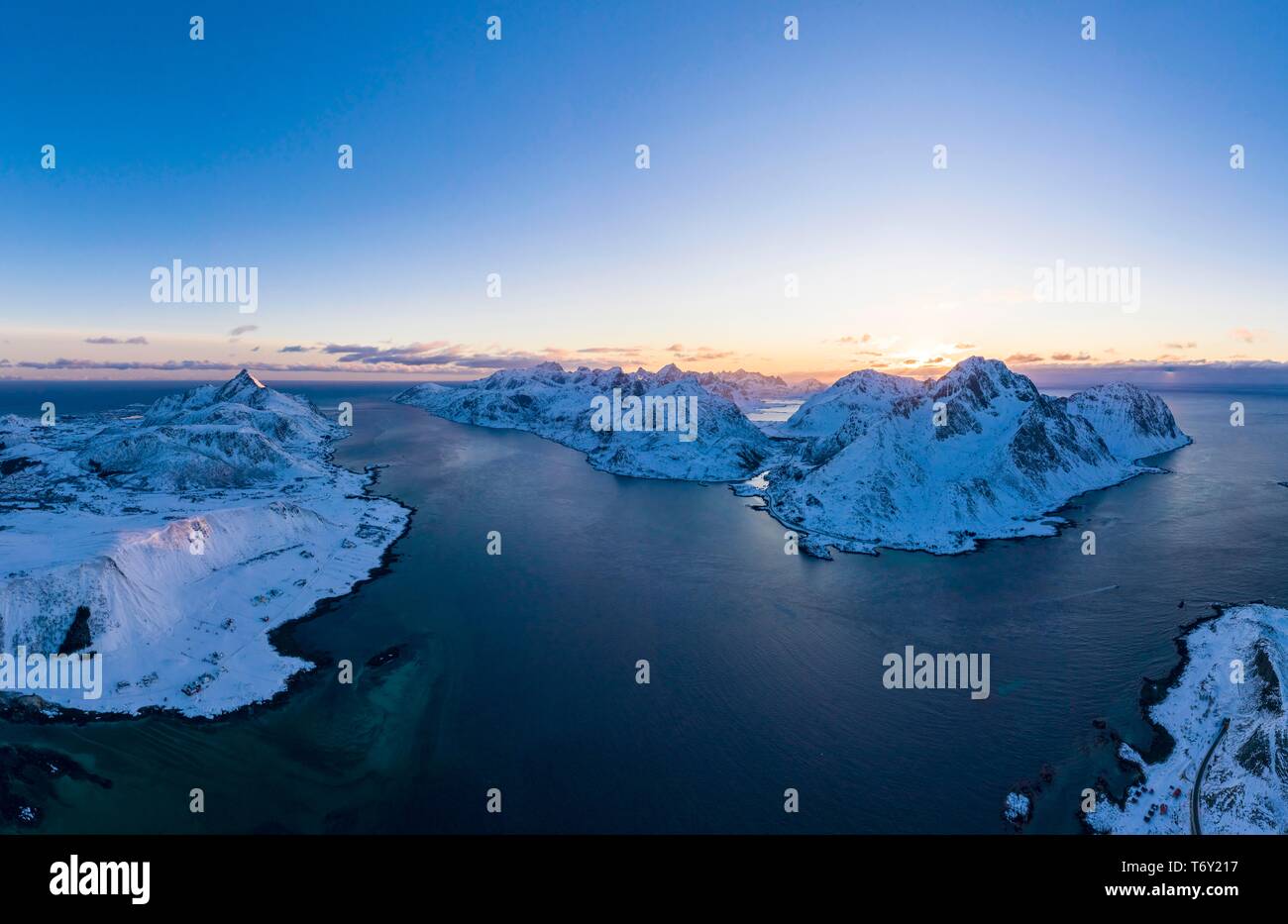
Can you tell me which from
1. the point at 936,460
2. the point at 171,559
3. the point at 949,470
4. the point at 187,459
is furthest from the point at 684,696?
the point at 187,459

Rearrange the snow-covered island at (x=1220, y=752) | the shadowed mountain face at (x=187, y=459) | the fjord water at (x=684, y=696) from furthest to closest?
1. the shadowed mountain face at (x=187, y=459)
2. the fjord water at (x=684, y=696)
3. the snow-covered island at (x=1220, y=752)

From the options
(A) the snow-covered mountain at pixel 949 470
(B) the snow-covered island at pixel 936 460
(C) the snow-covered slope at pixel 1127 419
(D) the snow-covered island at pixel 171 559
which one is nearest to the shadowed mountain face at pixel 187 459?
(D) the snow-covered island at pixel 171 559

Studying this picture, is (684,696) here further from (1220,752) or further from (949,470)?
(949,470)

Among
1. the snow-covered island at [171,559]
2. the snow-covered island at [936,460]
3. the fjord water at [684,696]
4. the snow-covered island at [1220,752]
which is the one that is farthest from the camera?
the snow-covered island at [936,460]

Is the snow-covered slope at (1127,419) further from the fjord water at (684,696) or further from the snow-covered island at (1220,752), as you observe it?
the snow-covered island at (1220,752)

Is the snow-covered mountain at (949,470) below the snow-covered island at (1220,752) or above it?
above

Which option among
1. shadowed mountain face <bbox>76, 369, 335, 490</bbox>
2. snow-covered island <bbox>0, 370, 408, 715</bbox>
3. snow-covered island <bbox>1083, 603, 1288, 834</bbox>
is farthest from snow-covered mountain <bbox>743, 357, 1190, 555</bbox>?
shadowed mountain face <bbox>76, 369, 335, 490</bbox>

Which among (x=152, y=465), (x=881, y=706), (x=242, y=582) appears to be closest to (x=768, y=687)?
(x=881, y=706)
